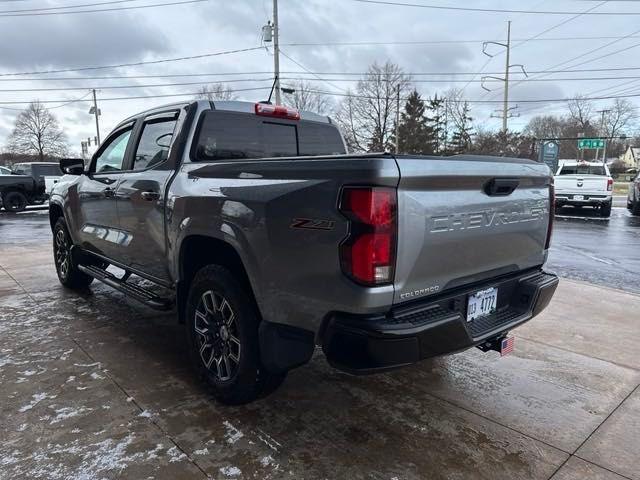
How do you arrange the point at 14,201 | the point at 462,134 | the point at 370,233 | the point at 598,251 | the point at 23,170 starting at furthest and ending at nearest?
the point at 462,134, the point at 23,170, the point at 14,201, the point at 598,251, the point at 370,233

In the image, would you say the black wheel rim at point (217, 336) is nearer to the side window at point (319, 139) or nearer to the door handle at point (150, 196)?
the door handle at point (150, 196)

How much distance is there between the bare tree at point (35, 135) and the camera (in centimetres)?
5859

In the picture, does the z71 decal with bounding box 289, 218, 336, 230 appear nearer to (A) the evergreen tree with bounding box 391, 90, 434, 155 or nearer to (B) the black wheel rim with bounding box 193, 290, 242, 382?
(B) the black wheel rim with bounding box 193, 290, 242, 382

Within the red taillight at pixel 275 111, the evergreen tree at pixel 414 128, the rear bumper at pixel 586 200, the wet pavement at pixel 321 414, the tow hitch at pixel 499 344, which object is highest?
the evergreen tree at pixel 414 128

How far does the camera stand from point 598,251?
30.8ft

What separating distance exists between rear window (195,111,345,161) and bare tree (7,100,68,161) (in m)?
63.3

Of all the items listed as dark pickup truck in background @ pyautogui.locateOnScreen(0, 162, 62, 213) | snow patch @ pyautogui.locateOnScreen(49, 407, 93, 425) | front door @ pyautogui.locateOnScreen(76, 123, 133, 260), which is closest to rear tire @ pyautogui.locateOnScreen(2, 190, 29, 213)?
dark pickup truck in background @ pyautogui.locateOnScreen(0, 162, 62, 213)

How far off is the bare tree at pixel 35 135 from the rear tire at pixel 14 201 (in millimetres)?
46491

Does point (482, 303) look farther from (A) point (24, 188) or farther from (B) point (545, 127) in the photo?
(B) point (545, 127)

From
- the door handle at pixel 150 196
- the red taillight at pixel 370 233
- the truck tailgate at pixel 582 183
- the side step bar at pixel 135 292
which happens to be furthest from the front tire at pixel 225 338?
the truck tailgate at pixel 582 183

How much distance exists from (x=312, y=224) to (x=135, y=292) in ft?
7.89

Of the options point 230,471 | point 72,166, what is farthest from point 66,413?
point 72,166

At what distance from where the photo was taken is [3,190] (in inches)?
674

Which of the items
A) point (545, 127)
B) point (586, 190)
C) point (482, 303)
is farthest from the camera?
point (545, 127)
